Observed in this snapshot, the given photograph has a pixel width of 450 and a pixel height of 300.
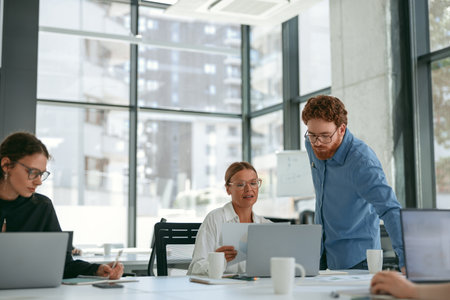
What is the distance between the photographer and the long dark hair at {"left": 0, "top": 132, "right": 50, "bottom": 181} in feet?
8.22

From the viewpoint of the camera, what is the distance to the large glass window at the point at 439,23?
5.14 m

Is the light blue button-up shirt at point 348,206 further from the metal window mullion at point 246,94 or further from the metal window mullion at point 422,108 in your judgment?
the metal window mullion at point 246,94

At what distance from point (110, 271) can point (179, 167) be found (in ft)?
18.3

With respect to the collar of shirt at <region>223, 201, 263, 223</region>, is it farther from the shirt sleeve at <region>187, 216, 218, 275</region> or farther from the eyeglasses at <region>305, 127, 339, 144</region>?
the eyeglasses at <region>305, 127, 339, 144</region>

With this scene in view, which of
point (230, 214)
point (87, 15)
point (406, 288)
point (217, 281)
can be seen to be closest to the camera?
point (406, 288)

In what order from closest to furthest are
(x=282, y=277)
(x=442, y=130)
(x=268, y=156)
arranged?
(x=282, y=277) < (x=442, y=130) < (x=268, y=156)

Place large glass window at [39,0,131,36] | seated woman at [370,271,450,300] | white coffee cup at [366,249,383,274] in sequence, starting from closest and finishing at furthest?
1. seated woman at [370,271,450,300]
2. white coffee cup at [366,249,383,274]
3. large glass window at [39,0,131,36]

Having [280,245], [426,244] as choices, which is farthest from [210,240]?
[426,244]

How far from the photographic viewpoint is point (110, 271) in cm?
239

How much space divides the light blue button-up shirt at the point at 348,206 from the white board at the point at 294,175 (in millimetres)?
3218

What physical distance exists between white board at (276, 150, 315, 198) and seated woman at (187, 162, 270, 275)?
9.99 ft

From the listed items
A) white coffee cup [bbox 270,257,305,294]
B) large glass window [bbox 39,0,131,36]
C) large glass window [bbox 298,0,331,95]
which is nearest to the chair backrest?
white coffee cup [bbox 270,257,305,294]

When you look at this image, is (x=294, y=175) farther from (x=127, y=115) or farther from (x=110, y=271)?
(x=110, y=271)

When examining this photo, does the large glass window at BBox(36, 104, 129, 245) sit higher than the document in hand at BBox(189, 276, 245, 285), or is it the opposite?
the large glass window at BBox(36, 104, 129, 245)
